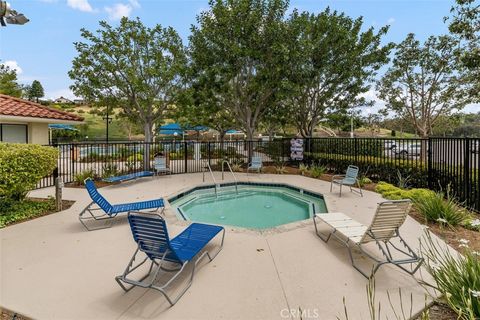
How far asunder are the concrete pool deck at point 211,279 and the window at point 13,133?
20.8 feet

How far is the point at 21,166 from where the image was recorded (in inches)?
236

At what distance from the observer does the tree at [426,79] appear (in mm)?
15250

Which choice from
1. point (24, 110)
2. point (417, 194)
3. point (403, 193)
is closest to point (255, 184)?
point (403, 193)

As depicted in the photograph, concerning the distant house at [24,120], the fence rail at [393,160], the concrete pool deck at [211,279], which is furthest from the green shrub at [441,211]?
the distant house at [24,120]

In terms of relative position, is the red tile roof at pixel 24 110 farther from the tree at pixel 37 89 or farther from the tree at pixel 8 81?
the tree at pixel 37 89

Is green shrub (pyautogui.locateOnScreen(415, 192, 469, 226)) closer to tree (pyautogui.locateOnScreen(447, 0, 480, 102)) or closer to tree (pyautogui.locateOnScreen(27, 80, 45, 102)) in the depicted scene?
tree (pyautogui.locateOnScreen(447, 0, 480, 102))

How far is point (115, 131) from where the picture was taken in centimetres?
5412

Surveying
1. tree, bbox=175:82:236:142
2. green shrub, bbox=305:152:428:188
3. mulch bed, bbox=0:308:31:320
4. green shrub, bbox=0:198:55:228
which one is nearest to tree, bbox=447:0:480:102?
green shrub, bbox=305:152:428:188

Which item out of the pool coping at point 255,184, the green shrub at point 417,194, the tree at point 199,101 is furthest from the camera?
the tree at point 199,101

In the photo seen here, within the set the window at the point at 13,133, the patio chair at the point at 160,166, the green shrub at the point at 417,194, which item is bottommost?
the green shrub at the point at 417,194

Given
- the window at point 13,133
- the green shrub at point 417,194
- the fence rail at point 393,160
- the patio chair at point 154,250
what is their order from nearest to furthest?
1. the patio chair at point 154,250
2. the fence rail at point 393,160
3. the green shrub at point 417,194
4. the window at point 13,133

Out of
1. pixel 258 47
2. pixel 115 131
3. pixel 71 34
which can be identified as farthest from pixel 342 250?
pixel 115 131

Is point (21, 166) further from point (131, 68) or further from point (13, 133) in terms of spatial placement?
point (131, 68)

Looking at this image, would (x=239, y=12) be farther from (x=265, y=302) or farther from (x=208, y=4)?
(x=265, y=302)
